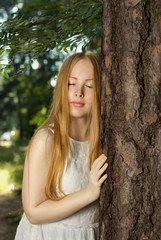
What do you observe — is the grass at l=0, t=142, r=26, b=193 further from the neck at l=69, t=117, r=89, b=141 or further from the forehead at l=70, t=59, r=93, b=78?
the forehead at l=70, t=59, r=93, b=78

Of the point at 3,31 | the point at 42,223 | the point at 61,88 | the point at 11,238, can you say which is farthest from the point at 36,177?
the point at 11,238

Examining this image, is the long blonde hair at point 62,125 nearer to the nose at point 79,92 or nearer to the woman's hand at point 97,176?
the nose at point 79,92

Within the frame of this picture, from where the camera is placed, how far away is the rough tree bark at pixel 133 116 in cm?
128

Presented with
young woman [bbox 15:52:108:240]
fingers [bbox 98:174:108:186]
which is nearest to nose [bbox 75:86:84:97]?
young woman [bbox 15:52:108:240]

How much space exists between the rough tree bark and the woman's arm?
11.6 inches

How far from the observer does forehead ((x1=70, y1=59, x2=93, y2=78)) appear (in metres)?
1.90

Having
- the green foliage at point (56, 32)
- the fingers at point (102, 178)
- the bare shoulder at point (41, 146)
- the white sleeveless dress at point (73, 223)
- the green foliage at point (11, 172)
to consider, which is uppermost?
the green foliage at point (56, 32)

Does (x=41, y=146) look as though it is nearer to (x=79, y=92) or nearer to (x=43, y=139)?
(x=43, y=139)

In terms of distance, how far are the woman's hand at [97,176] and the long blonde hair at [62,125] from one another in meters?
0.31

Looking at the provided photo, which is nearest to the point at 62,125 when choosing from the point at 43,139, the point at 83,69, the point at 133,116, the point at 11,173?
the point at 43,139

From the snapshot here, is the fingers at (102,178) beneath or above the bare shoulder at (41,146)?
beneath

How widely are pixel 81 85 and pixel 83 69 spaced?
4.2 inches

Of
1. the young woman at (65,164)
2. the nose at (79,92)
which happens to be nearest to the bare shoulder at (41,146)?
the young woman at (65,164)

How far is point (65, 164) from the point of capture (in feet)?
6.12
